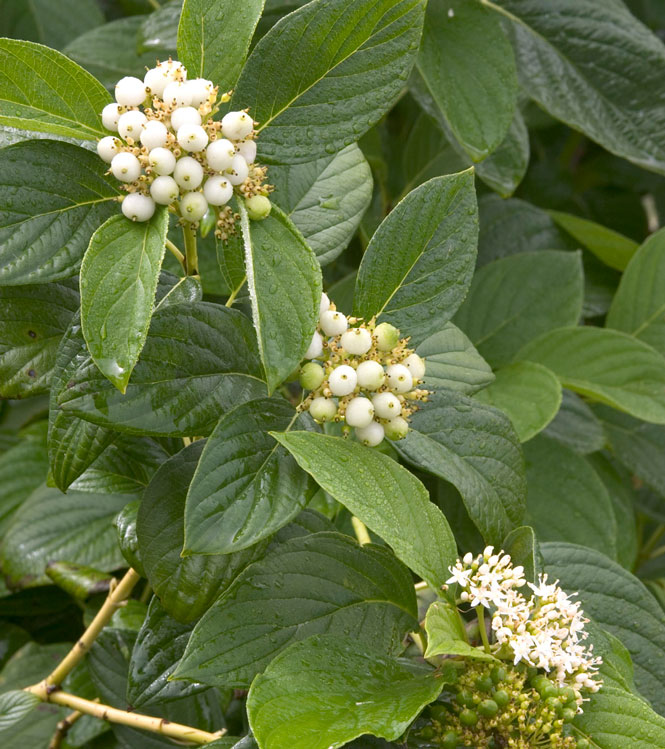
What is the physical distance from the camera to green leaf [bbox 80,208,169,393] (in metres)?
0.51

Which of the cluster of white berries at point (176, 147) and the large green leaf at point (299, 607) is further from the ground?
the cluster of white berries at point (176, 147)

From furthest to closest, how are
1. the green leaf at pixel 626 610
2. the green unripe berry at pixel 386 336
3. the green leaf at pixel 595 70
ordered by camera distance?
the green leaf at pixel 595 70 < the green leaf at pixel 626 610 < the green unripe berry at pixel 386 336

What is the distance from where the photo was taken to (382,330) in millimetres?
615

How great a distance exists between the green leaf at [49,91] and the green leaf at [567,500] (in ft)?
Answer: 2.07

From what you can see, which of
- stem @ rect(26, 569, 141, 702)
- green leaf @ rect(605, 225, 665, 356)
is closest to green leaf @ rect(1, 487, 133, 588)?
stem @ rect(26, 569, 141, 702)

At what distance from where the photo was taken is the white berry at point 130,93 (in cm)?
56

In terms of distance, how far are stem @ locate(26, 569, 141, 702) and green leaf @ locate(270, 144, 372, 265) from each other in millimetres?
299

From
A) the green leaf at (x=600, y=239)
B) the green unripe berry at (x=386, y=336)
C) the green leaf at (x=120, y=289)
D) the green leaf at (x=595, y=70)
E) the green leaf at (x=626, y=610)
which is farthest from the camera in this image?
the green leaf at (x=600, y=239)

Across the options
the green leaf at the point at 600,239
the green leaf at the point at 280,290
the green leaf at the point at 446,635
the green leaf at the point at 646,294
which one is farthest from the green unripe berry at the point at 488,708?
the green leaf at the point at 600,239

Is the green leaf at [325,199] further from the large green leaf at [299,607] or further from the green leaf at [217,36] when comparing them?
the large green leaf at [299,607]

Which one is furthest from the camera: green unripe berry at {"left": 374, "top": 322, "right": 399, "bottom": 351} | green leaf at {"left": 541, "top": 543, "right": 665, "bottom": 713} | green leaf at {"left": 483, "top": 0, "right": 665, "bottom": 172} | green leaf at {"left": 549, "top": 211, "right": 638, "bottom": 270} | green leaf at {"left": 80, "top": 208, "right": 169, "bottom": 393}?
green leaf at {"left": 549, "top": 211, "right": 638, "bottom": 270}

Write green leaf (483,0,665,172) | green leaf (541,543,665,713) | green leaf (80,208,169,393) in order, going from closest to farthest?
1. green leaf (80,208,169,393)
2. green leaf (541,543,665,713)
3. green leaf (483,0,665,172)

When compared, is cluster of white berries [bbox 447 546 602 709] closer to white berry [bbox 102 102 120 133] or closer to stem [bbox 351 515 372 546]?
stem [bbox 351 515 372 546]

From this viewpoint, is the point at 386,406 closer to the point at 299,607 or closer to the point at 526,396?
the point at 299,607
